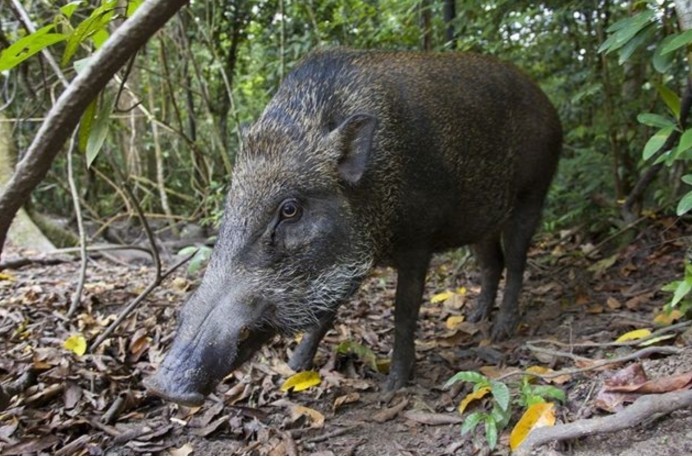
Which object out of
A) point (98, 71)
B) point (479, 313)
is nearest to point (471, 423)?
point (98, 71)

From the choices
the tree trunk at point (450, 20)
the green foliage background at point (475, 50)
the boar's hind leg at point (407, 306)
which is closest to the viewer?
the boar's hind leg at point (407, 306)

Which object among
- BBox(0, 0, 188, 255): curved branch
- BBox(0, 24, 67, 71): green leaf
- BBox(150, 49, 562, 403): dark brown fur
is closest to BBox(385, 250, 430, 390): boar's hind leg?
BBox(150, 49, 562, 403): dark brown fur

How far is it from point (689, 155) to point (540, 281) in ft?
9.38

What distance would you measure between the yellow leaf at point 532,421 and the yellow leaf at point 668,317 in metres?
1.20

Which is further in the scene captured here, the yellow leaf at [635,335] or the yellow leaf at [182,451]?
the yellow leaf at [635,335]

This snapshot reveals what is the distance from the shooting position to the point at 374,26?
6.88 meters

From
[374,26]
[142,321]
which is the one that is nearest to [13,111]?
[374,26]

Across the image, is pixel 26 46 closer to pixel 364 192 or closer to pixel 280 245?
pixel 280 245

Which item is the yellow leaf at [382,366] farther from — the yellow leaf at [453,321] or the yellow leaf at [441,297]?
the yellow leaf at [441,297]

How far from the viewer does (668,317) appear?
139 inches

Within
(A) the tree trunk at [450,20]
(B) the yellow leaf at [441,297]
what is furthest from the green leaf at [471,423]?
(A) the tree trunk at [450,20]

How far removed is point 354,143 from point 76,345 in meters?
1.80

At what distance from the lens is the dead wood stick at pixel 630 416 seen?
229 centimetres

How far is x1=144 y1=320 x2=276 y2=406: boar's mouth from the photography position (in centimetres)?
252
